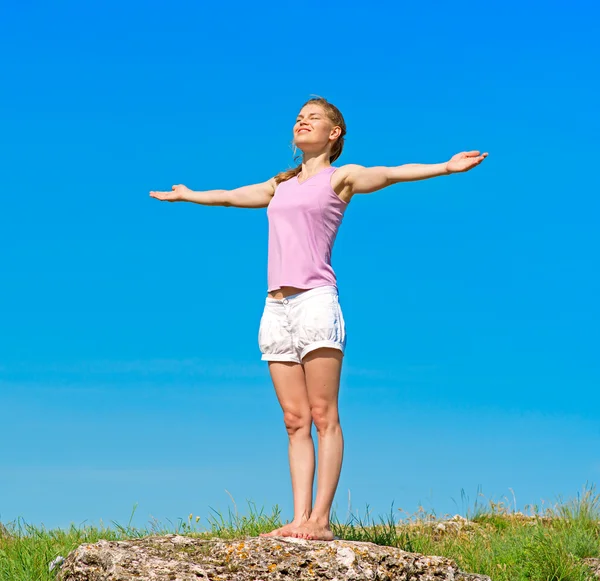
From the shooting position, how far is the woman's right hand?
25.1ft

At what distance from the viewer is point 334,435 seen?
6.34m

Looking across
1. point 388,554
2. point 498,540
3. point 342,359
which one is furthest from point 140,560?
point 498,540

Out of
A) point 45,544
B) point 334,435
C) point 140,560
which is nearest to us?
point 140,560

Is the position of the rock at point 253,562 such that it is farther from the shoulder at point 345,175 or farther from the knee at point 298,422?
the shoulder at point 345,175

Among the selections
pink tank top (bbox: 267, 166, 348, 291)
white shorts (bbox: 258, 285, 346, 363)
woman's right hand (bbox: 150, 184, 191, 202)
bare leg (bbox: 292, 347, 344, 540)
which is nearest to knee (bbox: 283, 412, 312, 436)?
bare leg (bbox: 292, 347, 344, 540)

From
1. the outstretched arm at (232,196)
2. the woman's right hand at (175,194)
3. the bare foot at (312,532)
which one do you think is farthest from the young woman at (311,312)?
the woman's right hand at (175,194)

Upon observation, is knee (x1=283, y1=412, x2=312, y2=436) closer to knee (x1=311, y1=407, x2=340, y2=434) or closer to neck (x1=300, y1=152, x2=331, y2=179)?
knee (x1=311, y1=407, x2=340, y2=434)

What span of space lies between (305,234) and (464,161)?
1.39 metres

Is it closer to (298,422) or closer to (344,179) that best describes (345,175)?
(344,179)

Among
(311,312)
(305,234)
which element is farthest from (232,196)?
(311,312)

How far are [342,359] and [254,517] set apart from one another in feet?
8.20

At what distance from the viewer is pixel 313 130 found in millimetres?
6742

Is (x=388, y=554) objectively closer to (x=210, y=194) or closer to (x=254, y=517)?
(x=254, y=517)

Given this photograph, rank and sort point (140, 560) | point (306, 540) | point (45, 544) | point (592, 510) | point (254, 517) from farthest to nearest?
point (592, 510), point (254, 517), point (45, 544), point (306, 540), point (140, 560)
